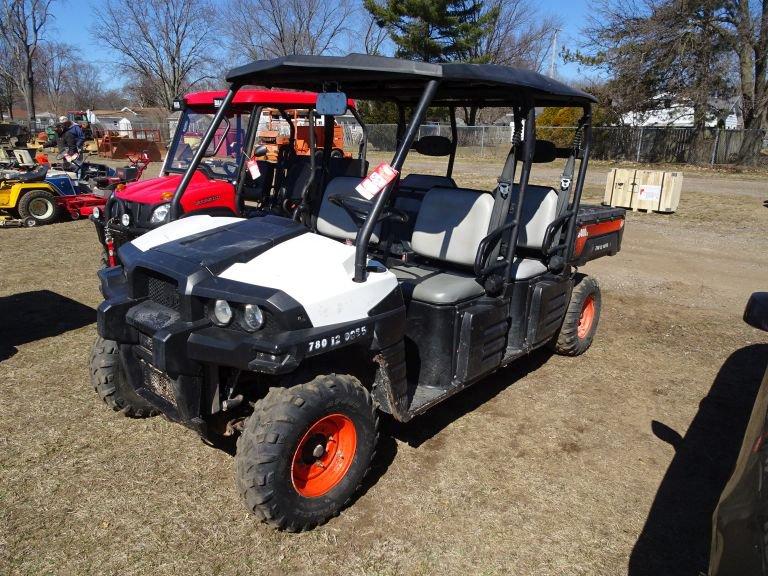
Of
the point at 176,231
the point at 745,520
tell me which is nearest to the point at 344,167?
the point at 176,231

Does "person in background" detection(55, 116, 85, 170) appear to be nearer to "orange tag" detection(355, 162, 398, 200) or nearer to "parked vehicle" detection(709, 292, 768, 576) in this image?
"orange tag" detection(355, 162, 398, 200)

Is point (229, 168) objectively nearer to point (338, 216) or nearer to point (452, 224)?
point (338, 216)

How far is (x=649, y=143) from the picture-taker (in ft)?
93.1

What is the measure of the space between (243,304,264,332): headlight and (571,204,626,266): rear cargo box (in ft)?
9.57

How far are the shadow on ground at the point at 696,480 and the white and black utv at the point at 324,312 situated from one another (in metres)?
1.19

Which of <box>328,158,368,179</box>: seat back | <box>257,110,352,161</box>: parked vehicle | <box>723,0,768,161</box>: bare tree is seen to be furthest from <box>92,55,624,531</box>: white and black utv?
<box>723,0,768,161</box>: bare tree

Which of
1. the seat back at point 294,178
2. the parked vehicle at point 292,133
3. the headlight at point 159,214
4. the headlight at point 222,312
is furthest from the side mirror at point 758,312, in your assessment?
the headlight at point 159,214

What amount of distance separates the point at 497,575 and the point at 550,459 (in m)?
1.08

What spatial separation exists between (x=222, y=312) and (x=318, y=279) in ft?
1.50

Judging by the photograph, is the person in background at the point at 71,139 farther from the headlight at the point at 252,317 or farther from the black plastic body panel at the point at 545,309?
the headlight at the point at 252,317

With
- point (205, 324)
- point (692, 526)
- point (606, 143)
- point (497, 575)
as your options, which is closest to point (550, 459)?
point (692, 526)

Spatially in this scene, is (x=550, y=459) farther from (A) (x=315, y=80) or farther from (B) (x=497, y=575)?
(A) (x=315, y=80)

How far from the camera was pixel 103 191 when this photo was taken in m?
10.9

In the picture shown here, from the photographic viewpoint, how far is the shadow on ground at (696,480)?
280cm
